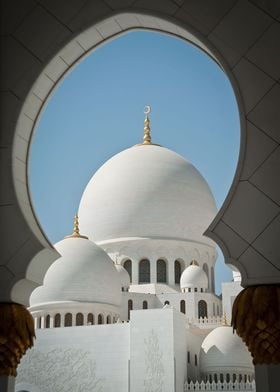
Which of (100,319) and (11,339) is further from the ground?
(100,319)

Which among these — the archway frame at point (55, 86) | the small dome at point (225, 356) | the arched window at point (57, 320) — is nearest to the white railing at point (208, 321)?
the small dome at point (225, 356)

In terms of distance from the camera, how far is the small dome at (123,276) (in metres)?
31.1

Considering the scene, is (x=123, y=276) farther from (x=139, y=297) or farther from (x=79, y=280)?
(x=79, y=280)

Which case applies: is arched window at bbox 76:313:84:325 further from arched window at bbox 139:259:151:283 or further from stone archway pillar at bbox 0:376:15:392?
stone archway pillar at bbox 0:376:15:392

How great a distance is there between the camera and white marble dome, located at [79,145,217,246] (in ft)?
109

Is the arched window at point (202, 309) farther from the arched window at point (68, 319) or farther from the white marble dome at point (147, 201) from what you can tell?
the arched window at point (68, 319)

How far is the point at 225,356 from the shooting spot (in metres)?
25.4

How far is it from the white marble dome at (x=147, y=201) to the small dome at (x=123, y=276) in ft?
7.74

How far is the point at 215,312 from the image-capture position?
102 feet

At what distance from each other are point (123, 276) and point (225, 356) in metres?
7.59

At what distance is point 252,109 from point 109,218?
28276mm

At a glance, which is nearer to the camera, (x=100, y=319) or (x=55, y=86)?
(x=55, y=86)

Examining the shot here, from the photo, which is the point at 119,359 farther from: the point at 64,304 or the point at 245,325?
the point at 245,325

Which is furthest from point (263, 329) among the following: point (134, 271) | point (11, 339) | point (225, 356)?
point (134, 271)
